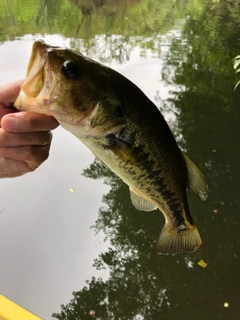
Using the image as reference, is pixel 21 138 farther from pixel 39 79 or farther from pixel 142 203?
pixel 142 203

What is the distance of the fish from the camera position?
43.3 inches

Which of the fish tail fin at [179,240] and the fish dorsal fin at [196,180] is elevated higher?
the fish dorsal fin at [196,180]

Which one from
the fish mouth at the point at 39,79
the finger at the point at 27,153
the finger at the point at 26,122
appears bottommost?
the finger at the point at 27,153

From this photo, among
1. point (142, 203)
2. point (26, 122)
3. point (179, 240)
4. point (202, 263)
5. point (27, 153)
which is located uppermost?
point (26, 122)

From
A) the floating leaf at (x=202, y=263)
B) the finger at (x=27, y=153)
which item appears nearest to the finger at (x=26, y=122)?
the finger at (x=27, y=153)

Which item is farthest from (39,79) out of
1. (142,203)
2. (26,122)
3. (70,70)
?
(142,203)

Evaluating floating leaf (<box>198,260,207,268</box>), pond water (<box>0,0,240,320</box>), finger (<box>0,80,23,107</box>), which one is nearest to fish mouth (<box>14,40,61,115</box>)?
finger (<box>0,80,23,107</box>)

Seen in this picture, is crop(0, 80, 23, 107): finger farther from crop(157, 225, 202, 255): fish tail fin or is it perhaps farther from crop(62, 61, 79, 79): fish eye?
crop(157, 225, 202, 255): fish tail fin

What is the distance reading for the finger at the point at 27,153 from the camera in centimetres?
140

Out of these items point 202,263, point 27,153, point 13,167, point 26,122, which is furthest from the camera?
point 202,263

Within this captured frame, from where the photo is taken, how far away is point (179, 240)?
154 centimetres

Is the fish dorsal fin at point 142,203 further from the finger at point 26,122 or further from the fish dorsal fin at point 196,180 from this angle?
the finger at point 26,122

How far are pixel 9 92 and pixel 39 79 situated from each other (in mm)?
450

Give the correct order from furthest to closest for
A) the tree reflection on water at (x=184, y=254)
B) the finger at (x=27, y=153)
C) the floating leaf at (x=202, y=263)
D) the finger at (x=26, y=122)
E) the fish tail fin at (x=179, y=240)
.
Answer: the floating leaf at (x=202, y=263) < the tree reflection on water at (x=184, y=254) < the fish tail fin at (x=179, y=240) < the finger at (x=27, y=153) < the finger at (x=26, y=122)
